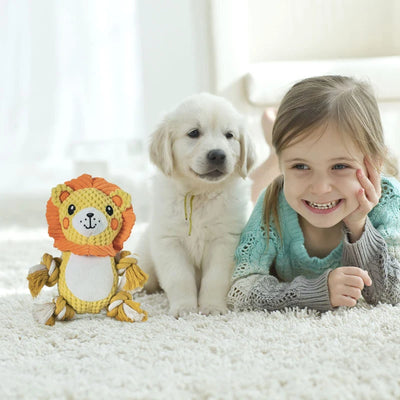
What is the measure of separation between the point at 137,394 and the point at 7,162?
3.87 meters

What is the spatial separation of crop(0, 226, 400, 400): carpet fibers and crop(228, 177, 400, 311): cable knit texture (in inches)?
2.0

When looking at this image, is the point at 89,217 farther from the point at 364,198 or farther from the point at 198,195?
the point at 364,198

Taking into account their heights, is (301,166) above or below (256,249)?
above

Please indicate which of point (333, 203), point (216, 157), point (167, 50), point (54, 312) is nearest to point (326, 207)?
point (333, 203)

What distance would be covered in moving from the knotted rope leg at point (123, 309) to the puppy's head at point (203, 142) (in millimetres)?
439

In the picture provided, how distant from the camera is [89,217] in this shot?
4.32 ft

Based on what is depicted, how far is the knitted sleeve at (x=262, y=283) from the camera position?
1.38 meters

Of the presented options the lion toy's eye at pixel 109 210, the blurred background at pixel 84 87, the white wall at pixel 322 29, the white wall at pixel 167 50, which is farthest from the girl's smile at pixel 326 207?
the white wall at pixel 167 50

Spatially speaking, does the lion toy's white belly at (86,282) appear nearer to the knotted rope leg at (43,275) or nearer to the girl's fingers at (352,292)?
the knotted rope leg at (43,275)

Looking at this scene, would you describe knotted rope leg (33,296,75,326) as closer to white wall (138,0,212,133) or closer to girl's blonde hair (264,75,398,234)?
girl's blonde hair (264,75,398,234)

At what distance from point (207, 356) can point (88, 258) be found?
1.35ft

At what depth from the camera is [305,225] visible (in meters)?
1.60

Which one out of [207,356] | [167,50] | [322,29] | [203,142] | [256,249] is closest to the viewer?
[207,356]

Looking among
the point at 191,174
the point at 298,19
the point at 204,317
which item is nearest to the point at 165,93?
the point at 298,19
